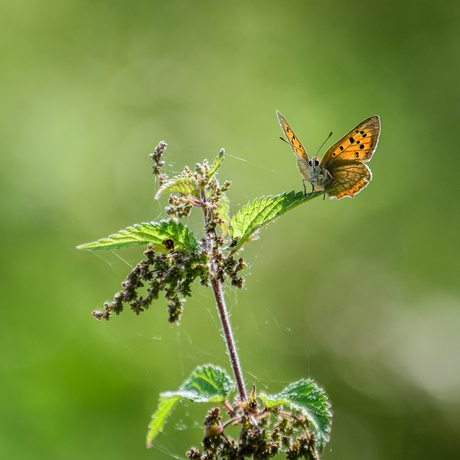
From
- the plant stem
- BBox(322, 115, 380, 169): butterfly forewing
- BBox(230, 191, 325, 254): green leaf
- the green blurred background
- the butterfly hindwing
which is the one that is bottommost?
the plant stem

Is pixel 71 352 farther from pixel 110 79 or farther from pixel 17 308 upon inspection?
pixel 110 79

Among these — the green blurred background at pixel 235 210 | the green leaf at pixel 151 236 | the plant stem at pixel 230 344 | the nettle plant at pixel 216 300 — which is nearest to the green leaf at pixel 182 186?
the nettle plant at pixel 216 300

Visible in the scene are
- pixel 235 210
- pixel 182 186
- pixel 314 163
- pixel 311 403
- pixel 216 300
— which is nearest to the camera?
pixel 311 403

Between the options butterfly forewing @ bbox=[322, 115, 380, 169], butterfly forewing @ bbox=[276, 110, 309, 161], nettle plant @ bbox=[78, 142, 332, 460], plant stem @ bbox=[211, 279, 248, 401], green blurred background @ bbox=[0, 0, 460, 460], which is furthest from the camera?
green blurred background @ bbox=[0, 0, 460, 460]

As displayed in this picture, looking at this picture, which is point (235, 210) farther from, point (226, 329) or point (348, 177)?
point (226, 329)

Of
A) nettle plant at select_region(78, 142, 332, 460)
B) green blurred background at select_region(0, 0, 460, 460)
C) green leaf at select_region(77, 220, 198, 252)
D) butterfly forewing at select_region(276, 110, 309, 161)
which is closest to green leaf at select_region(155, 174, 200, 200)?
nettle plant at select_region(78, 142, 332, 460)

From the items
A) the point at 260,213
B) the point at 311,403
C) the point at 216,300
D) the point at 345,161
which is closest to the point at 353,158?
the point at 345,161

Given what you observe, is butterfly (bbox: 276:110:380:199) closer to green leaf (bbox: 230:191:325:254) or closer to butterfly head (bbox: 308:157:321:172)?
butterfly head (bbox: 308:157:321:172)
